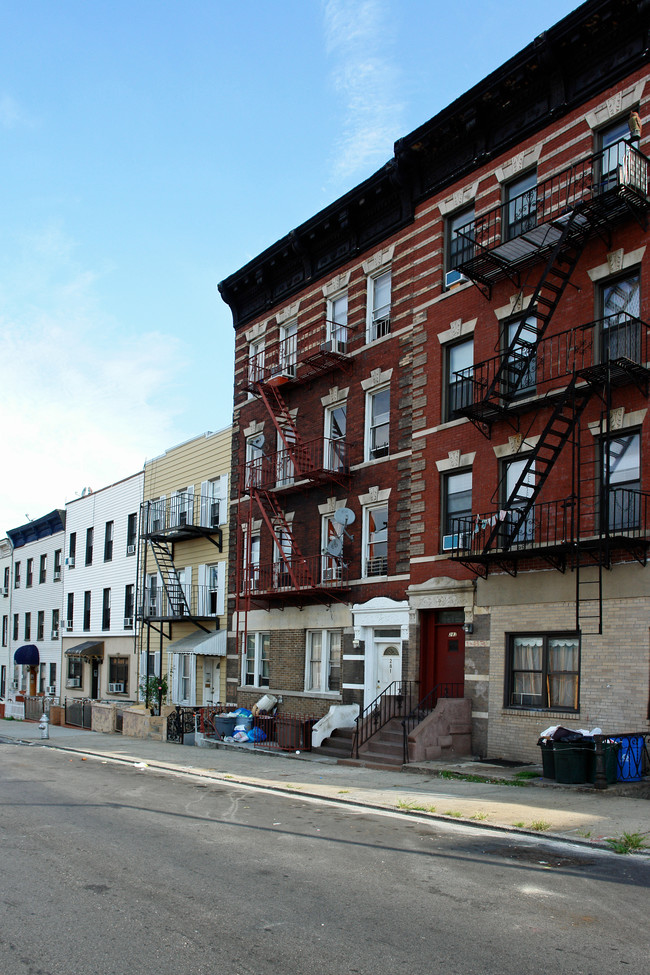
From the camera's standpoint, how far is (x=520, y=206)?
2047 cm

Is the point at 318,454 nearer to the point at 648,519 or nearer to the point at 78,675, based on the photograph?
the point at 648,519

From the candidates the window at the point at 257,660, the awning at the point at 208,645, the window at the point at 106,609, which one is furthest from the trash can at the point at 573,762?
the window at the point at 106,609

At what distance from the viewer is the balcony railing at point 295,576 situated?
24.6 metres

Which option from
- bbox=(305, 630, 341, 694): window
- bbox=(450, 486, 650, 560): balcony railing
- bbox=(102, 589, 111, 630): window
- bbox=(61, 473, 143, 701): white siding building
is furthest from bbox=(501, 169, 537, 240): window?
bbox=(102, 589, 111, 630): window

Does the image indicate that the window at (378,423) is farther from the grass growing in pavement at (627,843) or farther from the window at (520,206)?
the grass growing in pavement at (627,843)

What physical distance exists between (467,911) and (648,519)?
10366 millimetres

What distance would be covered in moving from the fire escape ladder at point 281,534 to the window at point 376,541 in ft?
6.52

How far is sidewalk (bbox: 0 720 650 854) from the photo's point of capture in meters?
11.9

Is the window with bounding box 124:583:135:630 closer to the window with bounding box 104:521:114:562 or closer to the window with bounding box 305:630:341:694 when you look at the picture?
the window with bounding box 104:521:114:562

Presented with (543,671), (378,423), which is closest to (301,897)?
(543,671)

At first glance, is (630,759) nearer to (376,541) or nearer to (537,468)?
(537,468)

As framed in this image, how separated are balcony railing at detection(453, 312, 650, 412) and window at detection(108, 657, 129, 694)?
23.2m

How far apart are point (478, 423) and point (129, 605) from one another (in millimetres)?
22293

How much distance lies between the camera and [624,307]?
1761 cm
